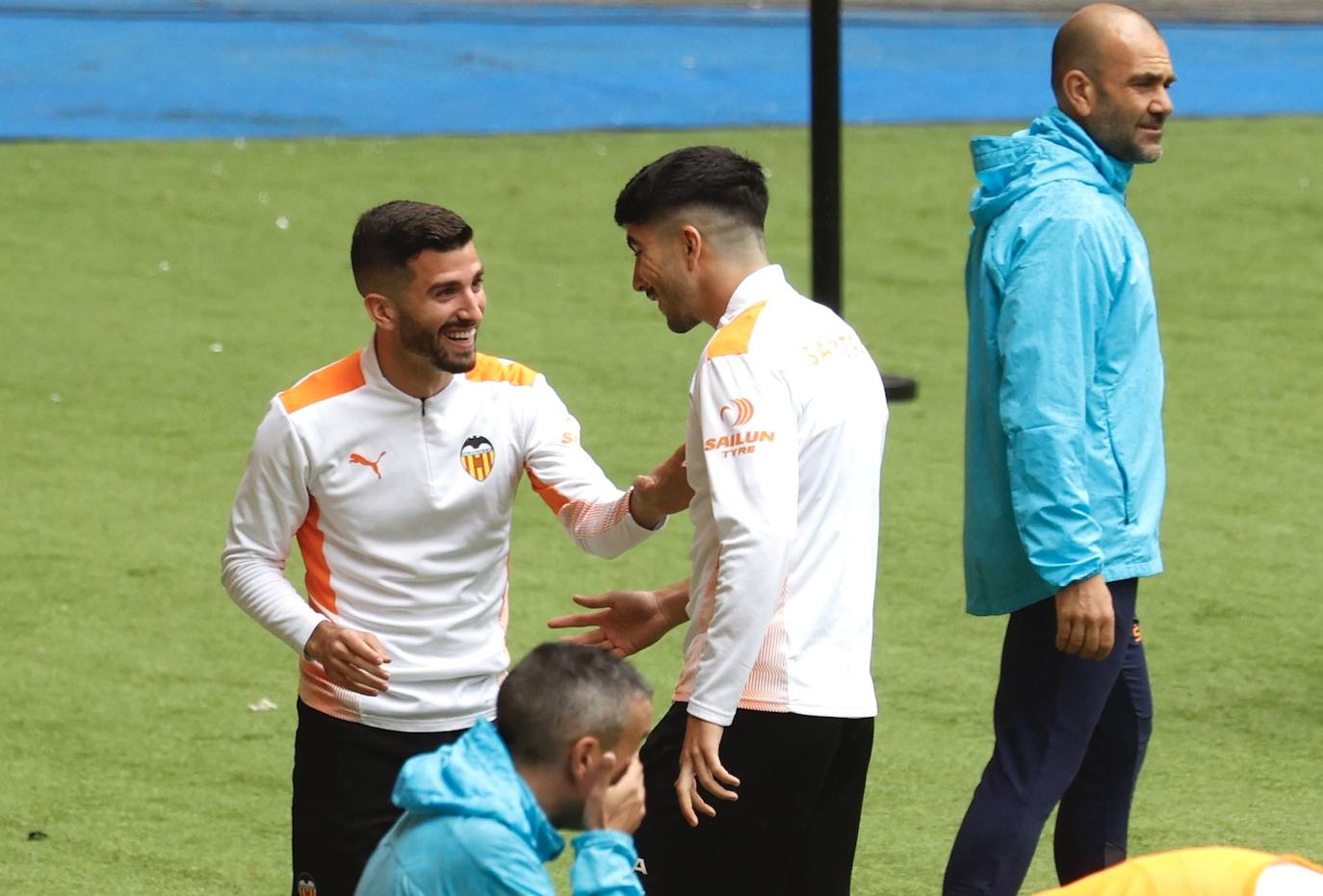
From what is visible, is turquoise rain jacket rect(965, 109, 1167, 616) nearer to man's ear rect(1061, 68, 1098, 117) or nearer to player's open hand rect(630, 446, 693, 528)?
man's ear rect(1061, 68, 1098, 117)

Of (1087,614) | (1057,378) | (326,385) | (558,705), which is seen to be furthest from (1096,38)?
(558,705)

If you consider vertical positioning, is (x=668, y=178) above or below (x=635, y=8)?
below

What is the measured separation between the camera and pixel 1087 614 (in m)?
4.20

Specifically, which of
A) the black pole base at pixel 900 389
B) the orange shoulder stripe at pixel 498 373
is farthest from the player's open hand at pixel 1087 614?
the black pole base at pixel 900 389

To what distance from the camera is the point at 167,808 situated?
562 cm

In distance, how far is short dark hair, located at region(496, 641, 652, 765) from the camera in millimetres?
3209

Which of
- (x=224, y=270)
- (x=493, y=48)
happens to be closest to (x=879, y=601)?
(x=224, y=270)

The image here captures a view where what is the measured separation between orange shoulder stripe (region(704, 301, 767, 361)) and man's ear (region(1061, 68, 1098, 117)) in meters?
1.03

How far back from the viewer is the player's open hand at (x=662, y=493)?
415 cm

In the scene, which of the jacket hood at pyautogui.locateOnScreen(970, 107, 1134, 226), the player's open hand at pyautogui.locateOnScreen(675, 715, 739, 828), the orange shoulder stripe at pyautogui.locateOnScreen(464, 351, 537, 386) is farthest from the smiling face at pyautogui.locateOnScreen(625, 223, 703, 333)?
the jacket hood at pyautogui.locateOnScreen(970, 107, 1134, 226)

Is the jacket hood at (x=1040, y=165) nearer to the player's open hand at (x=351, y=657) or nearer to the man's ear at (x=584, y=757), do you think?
the player's open hand at (x=351, y=657)

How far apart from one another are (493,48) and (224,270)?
7.28 metres

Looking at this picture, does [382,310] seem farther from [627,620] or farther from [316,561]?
[627,620]

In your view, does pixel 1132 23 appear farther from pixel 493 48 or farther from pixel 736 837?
pixel 493 48
